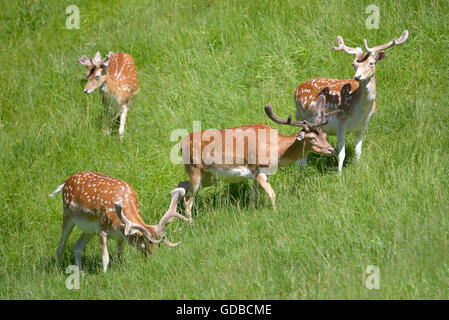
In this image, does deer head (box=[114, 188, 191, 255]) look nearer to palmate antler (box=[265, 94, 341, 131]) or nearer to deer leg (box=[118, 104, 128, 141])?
palmate antler (box=[265, 94, 341, 131])

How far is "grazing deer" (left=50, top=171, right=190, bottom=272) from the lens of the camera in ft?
24.2

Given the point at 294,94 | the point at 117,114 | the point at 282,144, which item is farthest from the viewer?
the point at 117,114

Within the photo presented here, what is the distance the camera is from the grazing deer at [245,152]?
8562mm

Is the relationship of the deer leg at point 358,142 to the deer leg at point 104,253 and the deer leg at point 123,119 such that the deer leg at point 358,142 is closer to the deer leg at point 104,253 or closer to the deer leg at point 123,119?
the deer leg at point 104,253

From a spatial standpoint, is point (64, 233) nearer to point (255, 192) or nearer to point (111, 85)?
point (255, 192)

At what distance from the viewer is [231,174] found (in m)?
8.63

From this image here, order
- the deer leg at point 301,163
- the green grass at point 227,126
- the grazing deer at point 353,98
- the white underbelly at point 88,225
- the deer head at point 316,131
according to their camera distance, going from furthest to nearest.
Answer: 1. the deer leg at point 301,163
2. the grazing deer at point 353,98
3. the deer head at point 316,131
4. the white underbelly at point 88,225
5. the green grass at point 227,126


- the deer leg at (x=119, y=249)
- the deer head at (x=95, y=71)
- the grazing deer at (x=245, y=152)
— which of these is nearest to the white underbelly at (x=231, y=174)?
the grazing deer at (x=245, y=152)

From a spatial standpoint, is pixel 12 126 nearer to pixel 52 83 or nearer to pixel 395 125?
pixel 52 83

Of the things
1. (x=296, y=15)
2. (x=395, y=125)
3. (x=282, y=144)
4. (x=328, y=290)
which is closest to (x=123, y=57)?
(x=296, y=15)

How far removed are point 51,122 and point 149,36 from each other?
105 inches

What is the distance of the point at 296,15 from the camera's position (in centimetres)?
1142

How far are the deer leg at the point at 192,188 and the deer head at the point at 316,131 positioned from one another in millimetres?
1274

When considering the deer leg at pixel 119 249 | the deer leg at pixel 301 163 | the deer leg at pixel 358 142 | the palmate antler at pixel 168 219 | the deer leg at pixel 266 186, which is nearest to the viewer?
the palmate antler at pixel 168 219
